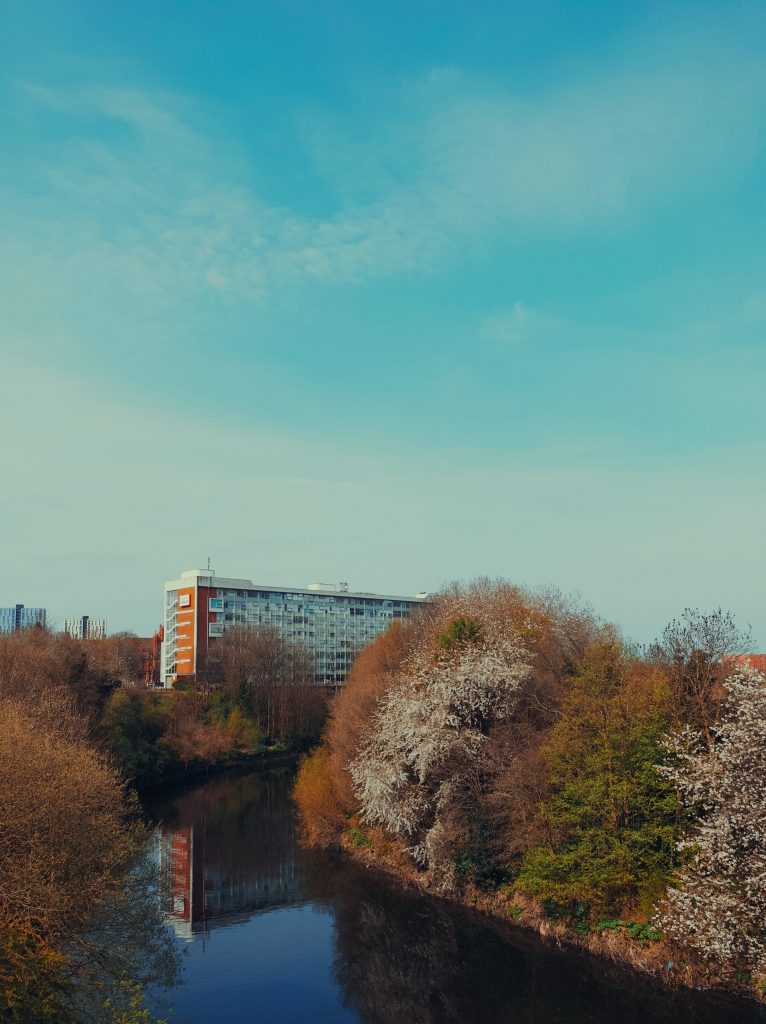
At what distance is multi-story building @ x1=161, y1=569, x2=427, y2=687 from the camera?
421 ft

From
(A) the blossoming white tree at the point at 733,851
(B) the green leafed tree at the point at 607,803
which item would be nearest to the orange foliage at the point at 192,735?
(B) the green leafed tree at the point at 607,803

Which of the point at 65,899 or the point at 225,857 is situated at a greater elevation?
the point at 65,899

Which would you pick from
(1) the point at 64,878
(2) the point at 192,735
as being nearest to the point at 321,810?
(1) the point at 64,878

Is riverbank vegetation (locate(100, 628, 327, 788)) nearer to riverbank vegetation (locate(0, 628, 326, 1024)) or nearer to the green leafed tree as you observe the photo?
riverbank vegetation (locate(0, 628, 326, 1024))

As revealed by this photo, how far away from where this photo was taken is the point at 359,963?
32688mm

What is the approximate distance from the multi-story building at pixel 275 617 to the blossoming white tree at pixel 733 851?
9408 cm

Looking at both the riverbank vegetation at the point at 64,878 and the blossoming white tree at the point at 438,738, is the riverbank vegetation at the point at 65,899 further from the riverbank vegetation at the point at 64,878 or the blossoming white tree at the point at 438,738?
the blossoming white tree at the point at 438,738

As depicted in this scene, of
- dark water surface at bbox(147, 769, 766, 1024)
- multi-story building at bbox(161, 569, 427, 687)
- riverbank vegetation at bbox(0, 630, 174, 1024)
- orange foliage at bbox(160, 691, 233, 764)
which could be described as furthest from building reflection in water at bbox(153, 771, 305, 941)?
multi-story building at bbox(161, 569, 427, 687)

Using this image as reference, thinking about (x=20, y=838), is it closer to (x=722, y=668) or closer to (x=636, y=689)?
(x=636, y=689)

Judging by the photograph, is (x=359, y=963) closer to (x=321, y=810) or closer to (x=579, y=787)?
(x=579, y=787)

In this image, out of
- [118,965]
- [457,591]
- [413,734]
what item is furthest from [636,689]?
[457,591]

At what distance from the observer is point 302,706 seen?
328 feet

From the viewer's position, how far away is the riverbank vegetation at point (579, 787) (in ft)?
82.7

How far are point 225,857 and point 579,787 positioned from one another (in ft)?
85.9
